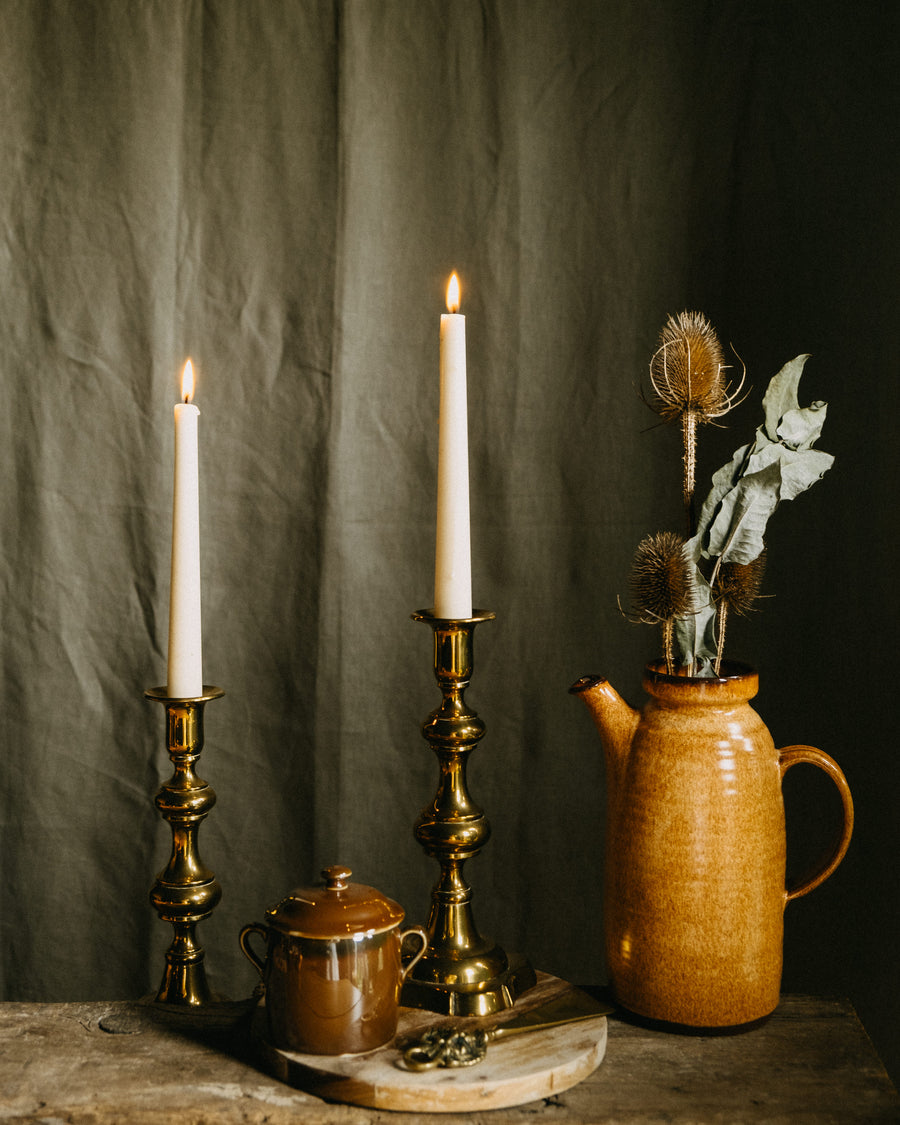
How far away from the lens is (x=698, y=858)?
0.76 meters

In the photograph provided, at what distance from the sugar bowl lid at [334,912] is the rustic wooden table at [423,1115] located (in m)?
0.11

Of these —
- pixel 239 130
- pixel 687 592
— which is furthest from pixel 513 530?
pixel 239 130

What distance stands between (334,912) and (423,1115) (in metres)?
0.14

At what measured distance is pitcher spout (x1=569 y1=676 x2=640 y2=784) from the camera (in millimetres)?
812

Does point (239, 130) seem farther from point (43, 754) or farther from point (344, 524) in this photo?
point (43, 754)

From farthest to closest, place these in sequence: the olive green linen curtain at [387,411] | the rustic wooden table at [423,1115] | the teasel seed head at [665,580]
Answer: the olive green linen curtain at [387,411]
the teasel seed head at [665,580]
the rustic wooden table at [423,1115]

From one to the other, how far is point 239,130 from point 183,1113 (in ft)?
2.93

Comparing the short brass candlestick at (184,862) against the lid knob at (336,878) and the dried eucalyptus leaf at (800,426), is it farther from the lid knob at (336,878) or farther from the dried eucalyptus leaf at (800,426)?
the dried eucalyptus leaf at (800,426)

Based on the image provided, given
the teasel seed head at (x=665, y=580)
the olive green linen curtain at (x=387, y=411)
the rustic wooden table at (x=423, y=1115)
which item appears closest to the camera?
the rustic wooden table at (x=423, y=1115)

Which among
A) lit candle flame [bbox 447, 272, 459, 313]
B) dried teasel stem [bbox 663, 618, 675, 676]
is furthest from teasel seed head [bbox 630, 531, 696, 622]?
lit candle flame [bbox 447, 272, 459, 313]

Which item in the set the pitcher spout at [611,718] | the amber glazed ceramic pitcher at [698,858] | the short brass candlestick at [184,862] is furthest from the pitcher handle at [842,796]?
the short brass candlestick at [184,862]

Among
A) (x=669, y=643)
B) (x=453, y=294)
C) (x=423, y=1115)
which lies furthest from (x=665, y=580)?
(x=423, y=1115)

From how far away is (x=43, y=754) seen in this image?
115 cm

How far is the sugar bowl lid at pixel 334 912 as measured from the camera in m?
0.71
